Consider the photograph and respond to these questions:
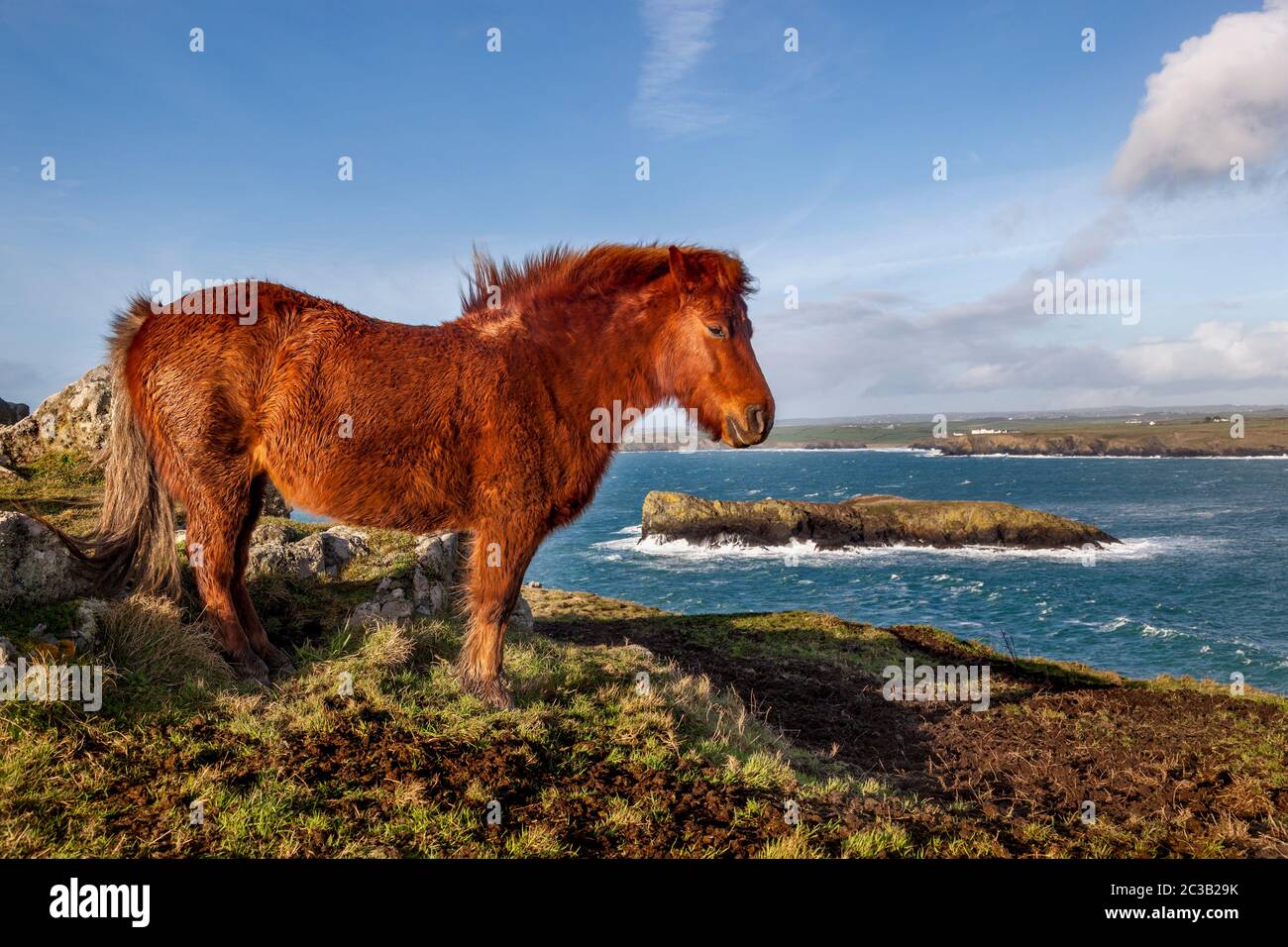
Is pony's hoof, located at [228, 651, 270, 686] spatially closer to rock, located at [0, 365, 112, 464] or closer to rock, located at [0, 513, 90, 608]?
rock, located at [0, 513, 90, 608]

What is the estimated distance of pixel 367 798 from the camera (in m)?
4.36

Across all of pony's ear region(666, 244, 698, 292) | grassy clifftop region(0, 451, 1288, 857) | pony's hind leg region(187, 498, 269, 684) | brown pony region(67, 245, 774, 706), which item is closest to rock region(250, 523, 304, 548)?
grassy clifftop region(0, 451, 1288, 857)

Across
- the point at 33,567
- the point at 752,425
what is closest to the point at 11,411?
the point at 33,567

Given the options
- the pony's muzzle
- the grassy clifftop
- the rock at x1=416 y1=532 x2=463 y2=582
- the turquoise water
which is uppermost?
the pony's muzzle

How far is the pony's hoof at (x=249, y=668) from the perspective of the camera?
6047 mm

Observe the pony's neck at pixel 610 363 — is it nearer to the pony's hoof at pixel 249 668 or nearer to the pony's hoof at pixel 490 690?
the pony's hoof at pixel 490 690

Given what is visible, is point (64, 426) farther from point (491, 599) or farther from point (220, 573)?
point (491, 599)

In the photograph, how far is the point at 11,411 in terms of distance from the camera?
768 inches

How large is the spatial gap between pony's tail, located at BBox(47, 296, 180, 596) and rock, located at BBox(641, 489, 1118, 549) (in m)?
53.6

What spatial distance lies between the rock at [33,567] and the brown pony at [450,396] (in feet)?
3.48

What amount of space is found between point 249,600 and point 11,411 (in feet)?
63.9

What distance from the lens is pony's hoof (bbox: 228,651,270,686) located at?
6.05 meters
